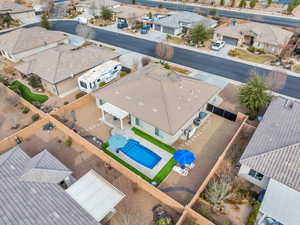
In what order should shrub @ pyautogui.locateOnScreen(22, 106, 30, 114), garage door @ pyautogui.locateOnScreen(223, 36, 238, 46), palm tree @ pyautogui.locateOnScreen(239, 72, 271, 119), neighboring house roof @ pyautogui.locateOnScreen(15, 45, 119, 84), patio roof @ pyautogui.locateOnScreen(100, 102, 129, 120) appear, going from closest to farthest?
1. patio roof @ pyautogui.locateOnScreen(100, 102, 129, 120)
2. palm tree @ pyautogui.locateOnScreen(239, 72, 271, 119)
3. shrub @ pyautogui.locateOnScreen(22, 106, 30, 114)
4. neighboring house roof @ pyautogui.locateOnScreen(15, 45, 119, 84)
5. garage door @ pyautogui.locateOnScreen(223, 36, 238, 46)

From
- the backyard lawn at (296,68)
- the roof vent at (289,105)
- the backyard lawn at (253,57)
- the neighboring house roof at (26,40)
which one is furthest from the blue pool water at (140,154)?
the backyard lawn at (296,68)

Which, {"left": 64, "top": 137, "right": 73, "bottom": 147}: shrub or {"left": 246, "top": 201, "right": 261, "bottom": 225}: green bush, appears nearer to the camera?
{"left": 246, "top": 201, "right": 261, "bottom": 225}: green bush

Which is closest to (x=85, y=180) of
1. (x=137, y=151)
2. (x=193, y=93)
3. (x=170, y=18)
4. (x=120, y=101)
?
(x=137, y=151)

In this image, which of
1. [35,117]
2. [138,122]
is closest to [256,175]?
[138,122]

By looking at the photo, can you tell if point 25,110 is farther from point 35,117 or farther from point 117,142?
point 117,142

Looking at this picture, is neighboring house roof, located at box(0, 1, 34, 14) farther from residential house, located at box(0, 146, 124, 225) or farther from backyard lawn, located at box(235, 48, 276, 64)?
backyard lawn, located at box(235, 48, 276, 64)

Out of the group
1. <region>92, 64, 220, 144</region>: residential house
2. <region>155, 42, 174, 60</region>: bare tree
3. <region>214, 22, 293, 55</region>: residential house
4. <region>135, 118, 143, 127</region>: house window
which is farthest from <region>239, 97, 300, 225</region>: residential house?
<region>214, 22, 293, 55</region>: residential house
